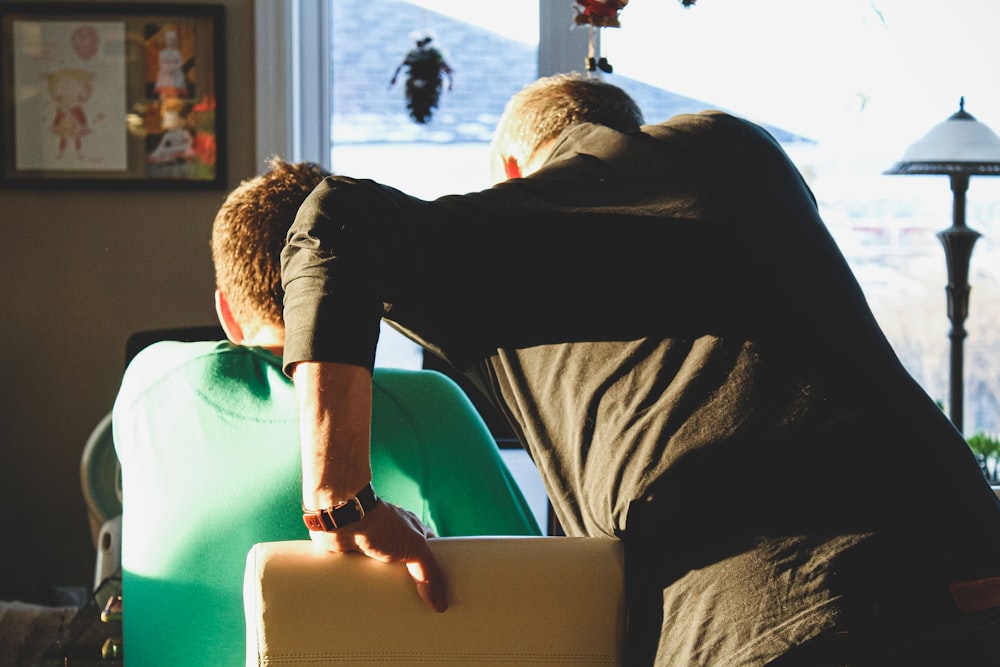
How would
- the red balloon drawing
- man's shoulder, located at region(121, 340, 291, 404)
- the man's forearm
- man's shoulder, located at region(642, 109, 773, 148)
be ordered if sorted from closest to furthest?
1. the man's forearm
2. man's shoulder, located at region(642, 109, 773, 148)
3. man's shoulder, located at region(121, 340, 291, 404)
4. the red balloon drawing

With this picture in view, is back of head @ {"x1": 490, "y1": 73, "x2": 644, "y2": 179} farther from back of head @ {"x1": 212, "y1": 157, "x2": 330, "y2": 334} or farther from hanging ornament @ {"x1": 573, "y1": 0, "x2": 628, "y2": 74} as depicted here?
hanging ornament @ {"x1": 573, "y1": 0, "x2": 628, "y2": 74}

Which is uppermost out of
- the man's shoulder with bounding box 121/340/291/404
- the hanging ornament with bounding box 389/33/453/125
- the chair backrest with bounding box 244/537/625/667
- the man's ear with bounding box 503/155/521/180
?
the hanging ornament with bounding box 389/33/453/125

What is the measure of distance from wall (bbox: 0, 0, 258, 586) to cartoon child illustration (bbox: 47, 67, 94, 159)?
0.16 metres

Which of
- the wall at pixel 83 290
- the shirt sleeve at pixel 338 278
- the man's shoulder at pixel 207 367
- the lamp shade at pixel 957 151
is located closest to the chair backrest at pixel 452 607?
the shirt sleeve at pixel 338 278

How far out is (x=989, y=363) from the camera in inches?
124

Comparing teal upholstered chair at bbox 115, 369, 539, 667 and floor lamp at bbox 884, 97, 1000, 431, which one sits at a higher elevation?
floor lamp at bbox 884, 97, 1000, 431

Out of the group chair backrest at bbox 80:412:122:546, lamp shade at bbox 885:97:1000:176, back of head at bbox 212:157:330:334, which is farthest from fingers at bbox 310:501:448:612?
lamp shade at bbox 885:97:1000:176

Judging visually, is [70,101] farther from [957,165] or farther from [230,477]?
[957,165]

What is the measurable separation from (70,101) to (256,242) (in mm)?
1872

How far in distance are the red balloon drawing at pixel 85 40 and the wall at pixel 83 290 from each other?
14.2 inches

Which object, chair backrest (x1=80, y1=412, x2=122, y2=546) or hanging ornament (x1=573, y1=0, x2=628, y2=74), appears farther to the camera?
hanging ornament (x1=573, y1=0, x2=628, y2=74)

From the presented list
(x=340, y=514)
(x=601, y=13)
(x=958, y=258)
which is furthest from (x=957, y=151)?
(x=340, y=514)

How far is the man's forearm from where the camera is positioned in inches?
41.2

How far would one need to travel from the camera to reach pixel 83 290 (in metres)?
3.09
